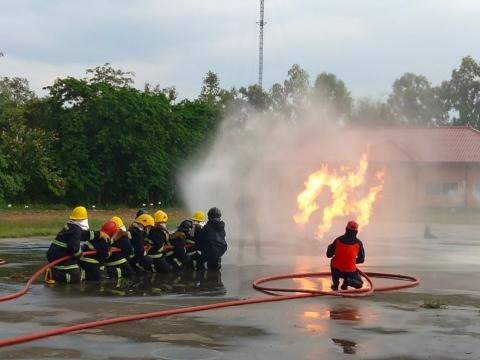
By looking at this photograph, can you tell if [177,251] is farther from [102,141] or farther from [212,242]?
[102,141]

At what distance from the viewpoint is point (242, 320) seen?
360 inches

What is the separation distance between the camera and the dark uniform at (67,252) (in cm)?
1242

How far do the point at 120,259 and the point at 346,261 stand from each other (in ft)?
13.9

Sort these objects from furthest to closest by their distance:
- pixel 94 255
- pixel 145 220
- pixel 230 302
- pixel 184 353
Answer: pixel 145 220 < pixel 94 255 < pixel 230 302 < pixel 184 353

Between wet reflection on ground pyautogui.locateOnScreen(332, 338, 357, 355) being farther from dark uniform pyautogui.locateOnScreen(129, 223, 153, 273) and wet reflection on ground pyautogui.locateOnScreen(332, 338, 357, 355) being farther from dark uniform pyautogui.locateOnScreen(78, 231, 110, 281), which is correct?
dark uniform pyautogui.locateOnScreen(129, 223, 153, 273)

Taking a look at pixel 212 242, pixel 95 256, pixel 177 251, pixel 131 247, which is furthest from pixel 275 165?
pixel 95 256

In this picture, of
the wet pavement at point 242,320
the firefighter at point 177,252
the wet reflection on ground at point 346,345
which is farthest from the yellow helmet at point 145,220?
the wet reflection on ground at point 346,345

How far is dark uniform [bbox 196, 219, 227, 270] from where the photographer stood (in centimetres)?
1508

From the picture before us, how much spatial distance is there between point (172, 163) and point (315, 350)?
137ft

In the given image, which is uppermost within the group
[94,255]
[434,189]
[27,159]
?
[27,159]

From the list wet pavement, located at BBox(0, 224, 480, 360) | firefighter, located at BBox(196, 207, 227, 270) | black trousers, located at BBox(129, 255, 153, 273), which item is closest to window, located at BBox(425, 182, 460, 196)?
wet pavement, located at BBox(0, 224, 480, 360)

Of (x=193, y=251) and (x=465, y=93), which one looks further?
(x=465, y=93)

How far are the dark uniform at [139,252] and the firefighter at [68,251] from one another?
56.2 inches

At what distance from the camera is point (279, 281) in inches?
535
